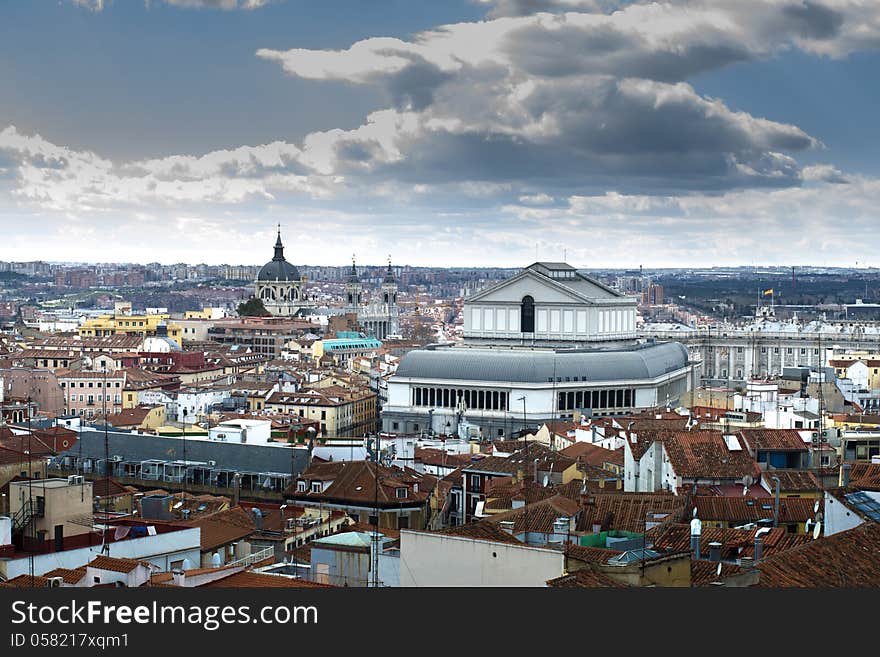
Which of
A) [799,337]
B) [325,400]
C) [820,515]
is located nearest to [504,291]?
[325,400]

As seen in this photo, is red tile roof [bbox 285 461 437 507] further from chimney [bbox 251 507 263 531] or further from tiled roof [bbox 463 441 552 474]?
chimney [bbox 251 507 263 531]

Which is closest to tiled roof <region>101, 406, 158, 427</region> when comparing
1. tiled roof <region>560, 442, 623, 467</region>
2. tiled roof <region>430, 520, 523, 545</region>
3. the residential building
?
tiled roof <region>560, 442, 623, 467</region>

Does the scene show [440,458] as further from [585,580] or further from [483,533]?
[585,580]

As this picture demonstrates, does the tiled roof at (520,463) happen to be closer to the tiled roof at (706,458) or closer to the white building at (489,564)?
the tiled roof at (706,458)

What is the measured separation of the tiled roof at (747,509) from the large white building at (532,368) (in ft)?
111

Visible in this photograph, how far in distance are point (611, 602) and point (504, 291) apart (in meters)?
65.9

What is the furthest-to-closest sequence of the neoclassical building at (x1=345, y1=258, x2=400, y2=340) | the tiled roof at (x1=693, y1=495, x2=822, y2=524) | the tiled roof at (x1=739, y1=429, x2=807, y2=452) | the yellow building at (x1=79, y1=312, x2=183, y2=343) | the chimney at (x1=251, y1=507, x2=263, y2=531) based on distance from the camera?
1. the neoclassical building at (x1=345, y1=258, x2=400, y2=340)
2. the yellow building at (x1=79, y1=312, x2=183, y2=343)
3. the tiled roof at (x1=739, y1=429, x2=807, y2=452)
4. the chimney at (x1=251, y1=507, x2=263, y2=531)
5. the tiled roof at (x1=693, y1=495, x2=822, y2=524)

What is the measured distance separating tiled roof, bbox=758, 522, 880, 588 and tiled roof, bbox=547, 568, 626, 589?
1.56 m

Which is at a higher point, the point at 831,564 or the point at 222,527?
the point at 831,564

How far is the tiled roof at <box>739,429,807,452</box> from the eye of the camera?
103ft

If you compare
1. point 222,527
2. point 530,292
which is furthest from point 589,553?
point 530,292

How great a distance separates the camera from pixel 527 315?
75875 mm

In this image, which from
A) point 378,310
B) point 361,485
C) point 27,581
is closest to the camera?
point 27,581

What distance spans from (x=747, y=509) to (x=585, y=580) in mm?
10472
